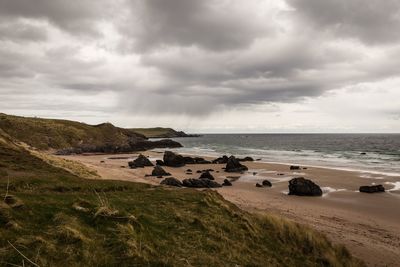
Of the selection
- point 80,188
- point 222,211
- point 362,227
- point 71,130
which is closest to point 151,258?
point 222,211

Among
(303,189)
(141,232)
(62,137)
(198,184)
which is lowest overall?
(198,184)

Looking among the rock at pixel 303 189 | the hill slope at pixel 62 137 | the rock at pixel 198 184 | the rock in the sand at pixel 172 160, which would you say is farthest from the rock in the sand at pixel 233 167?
the hill slope at pixel 62 137

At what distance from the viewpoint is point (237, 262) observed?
1110 centimetres

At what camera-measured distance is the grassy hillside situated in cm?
904

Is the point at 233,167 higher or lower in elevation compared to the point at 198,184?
higher

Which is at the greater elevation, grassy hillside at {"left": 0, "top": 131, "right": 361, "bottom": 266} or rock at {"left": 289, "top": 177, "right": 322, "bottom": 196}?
grassy hillside at {"left": 0, "top": 131, "right": 361, "bottom": 266}

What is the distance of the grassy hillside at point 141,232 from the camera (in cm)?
904

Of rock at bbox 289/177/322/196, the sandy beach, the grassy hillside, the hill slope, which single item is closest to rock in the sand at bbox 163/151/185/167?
the sandy beach

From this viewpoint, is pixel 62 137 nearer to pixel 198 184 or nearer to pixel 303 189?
pixel 198 184

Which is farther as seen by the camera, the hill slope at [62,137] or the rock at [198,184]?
the hill slope at [62,137]

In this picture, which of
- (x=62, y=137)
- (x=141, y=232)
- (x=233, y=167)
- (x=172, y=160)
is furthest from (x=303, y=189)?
(x=62, y=137)

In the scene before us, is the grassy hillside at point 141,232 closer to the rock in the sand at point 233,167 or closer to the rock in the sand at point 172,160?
the rock in the sand at point 233,167

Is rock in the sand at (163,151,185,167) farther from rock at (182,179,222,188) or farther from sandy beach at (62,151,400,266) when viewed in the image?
rock at (182,179,222,188)

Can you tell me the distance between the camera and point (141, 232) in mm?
11375
